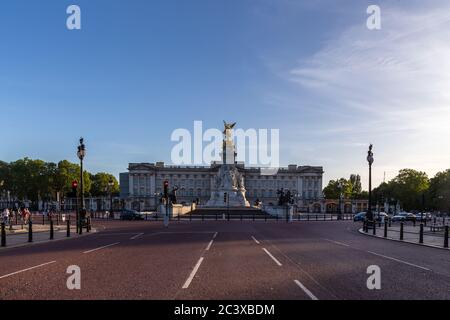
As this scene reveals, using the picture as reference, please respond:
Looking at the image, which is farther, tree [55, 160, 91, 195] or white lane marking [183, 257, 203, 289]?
tree [55, 160, 91, 195]

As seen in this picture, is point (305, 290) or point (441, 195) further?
point (441, 195)

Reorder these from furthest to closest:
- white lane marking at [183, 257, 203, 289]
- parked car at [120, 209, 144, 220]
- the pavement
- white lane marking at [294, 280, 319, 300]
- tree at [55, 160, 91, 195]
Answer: tree at [55, 160, 91, 195] → parked car at [120, 209, 144, 220] → white lane marking at [183, 257, 203, 289] → the pavement → white lane marking at [294, 280, 319, 300]

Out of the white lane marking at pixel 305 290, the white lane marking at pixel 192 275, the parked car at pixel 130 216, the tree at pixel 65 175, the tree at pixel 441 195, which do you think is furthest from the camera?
the tree at pixel 65 175

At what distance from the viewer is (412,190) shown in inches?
5522

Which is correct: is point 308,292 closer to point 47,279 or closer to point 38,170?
point 47,279

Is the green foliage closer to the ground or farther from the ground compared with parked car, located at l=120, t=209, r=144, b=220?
farther from the ground

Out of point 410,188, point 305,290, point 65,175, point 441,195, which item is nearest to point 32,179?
point 65,175

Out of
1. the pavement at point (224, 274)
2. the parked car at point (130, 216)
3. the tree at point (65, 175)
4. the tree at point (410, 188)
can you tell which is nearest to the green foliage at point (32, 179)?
the tree at point (65, 175)

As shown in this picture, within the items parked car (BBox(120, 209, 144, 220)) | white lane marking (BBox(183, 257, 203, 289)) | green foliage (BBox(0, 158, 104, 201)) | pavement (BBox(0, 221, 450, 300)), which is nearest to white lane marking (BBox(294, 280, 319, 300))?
pavement (BBox(0, 221, 450, 300))

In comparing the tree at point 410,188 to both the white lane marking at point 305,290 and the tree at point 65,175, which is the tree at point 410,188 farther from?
the white lane marking at point 305,290

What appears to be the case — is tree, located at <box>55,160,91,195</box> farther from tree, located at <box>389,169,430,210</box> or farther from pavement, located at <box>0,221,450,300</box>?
pavement, located at <box>0,221,450,300</box>

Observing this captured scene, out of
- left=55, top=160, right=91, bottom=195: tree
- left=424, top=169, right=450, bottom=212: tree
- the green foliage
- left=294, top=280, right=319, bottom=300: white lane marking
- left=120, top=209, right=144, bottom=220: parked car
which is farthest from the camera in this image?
left=55, top=160, right=91, bottom=195: tree

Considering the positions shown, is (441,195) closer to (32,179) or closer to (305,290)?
(305,290)

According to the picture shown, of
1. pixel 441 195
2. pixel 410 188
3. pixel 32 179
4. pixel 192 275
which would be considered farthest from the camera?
pixel 410 188
